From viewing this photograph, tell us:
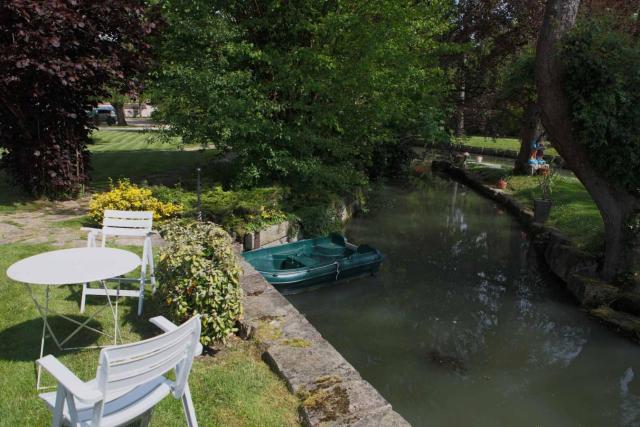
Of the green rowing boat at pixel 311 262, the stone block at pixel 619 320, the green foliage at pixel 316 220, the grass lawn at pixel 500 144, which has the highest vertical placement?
the grass lawn at pixel 500 144

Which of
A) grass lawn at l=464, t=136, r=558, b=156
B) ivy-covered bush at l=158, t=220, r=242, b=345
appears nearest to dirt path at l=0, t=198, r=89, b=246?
ivy-covered bush at l=158, t=220, r=242, b=345

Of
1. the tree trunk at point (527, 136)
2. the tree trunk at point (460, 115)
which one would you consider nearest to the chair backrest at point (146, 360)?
the tree trunk at point (527, 136)

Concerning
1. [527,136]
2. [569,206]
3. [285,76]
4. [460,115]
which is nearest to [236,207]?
[285,76]

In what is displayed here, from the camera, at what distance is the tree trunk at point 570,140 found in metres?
7.93

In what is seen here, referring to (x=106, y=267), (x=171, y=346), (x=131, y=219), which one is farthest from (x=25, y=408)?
(x=131, y=219)

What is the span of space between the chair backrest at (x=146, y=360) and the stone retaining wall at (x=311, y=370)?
116cm

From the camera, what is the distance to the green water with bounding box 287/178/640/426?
5512mm

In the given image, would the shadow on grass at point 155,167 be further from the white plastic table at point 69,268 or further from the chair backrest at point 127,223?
the white plastic table at point 69,268

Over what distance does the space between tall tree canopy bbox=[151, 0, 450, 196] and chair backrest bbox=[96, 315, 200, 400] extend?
7.49 metres

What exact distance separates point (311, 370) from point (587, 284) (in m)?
6.43

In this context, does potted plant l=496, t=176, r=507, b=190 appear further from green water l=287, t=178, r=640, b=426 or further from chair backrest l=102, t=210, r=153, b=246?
chair backrest l=102, t=210, r=153, b=246

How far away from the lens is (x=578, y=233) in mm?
10781

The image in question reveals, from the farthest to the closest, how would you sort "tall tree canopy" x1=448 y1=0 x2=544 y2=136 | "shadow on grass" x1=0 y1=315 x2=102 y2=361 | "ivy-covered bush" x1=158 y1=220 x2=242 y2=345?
"tall tree canopy" x1=448 y1=0 x2=544 y2=136, "ivy-covered bush" x1=158 y1=220 x2=242 y2=345, "shadow on grass" x1=0 y1=315 x2=102 y2=361

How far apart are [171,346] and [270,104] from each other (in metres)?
8.31
